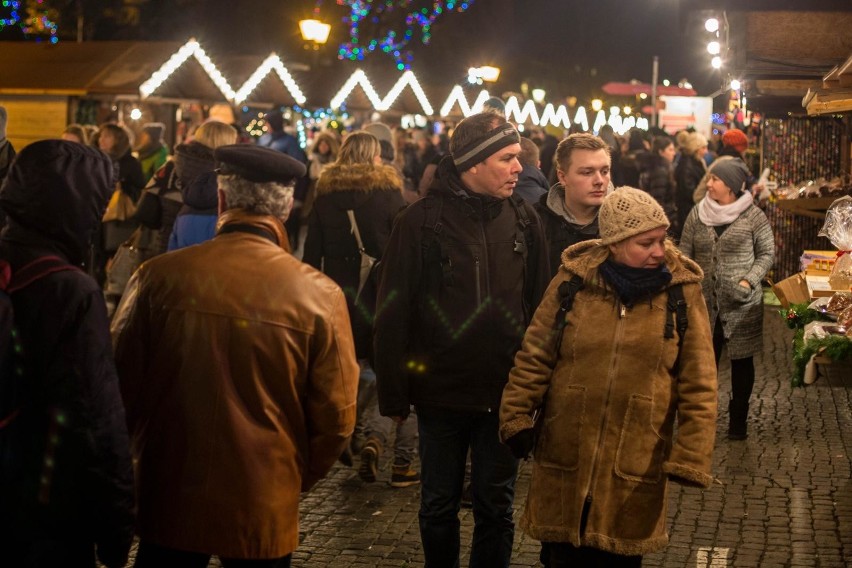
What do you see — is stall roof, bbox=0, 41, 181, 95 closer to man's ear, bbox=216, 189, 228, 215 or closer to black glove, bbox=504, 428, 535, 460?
black glove, bbox=504, 428, 535, 460

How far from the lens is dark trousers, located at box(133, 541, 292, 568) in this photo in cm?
382

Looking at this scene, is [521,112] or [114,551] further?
[521,112]

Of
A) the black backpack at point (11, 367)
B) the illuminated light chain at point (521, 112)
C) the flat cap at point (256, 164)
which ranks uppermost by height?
the illuminated light chain at point (521, 112)

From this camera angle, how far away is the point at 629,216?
462 cm

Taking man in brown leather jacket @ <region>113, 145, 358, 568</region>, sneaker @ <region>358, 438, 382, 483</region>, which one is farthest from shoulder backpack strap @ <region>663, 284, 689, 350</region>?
sneaker @ <region>358, 438, 382, 483</region>

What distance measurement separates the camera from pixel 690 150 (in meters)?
16.8

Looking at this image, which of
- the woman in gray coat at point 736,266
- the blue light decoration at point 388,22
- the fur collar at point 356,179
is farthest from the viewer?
the blue light decoration at point 388,22

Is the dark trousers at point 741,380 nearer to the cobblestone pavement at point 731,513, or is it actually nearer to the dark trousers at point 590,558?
the cobblestone pavement at point 731,513

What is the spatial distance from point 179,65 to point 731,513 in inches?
490

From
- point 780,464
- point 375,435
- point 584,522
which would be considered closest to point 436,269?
point 584,522

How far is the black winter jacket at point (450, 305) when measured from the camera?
5250 mm

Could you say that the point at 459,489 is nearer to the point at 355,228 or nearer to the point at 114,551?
the point at 114,551

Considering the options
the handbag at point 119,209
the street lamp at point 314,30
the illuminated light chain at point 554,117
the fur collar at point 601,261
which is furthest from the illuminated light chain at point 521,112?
the fur collar at point 601,261

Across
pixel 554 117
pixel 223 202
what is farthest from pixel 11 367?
pixel 554 117
